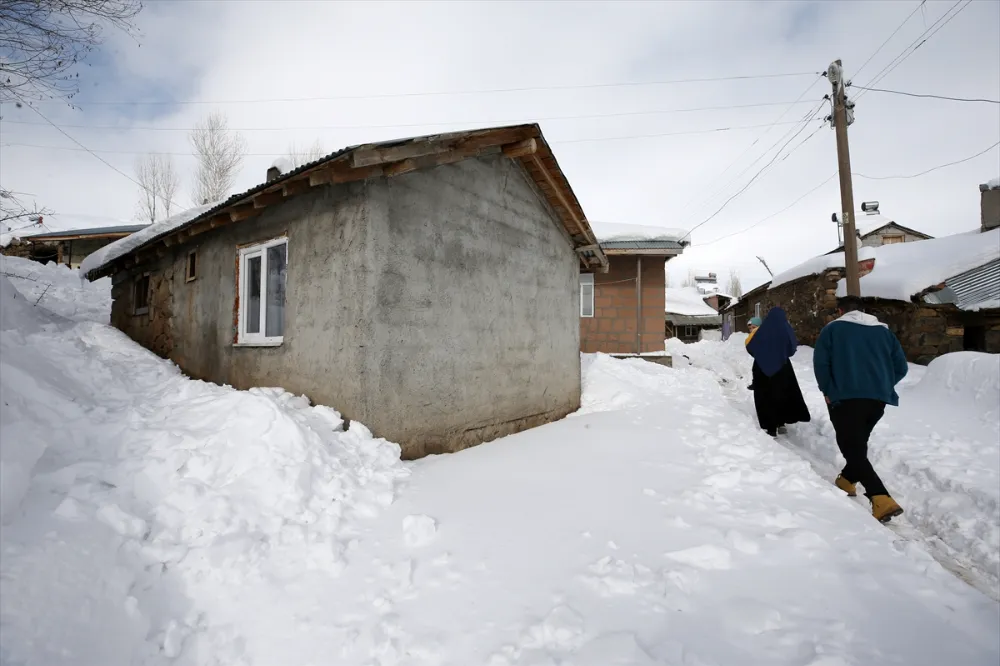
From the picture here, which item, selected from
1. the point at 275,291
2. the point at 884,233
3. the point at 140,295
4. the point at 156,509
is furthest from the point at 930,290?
the point at 140,295

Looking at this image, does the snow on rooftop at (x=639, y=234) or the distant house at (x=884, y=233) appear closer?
the snow on rooftop at (x=639, y=234)

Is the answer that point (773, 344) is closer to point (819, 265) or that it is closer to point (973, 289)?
point (973, 289)

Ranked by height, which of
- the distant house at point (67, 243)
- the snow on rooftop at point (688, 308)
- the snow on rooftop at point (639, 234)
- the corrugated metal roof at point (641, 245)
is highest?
the distant house at point (67, 243)

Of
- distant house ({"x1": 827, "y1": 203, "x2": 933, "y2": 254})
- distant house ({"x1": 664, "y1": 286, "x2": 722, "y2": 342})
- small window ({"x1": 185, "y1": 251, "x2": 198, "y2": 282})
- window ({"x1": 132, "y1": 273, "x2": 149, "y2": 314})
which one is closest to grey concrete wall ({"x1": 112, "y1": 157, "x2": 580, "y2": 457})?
small window ({"x1": 185, "y1": 251, "x2": 198, "y2": 282})

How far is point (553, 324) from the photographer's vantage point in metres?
7.79

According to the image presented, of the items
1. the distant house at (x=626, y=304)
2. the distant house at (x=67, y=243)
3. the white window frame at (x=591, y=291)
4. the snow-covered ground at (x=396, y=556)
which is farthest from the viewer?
the distant house at (x=67, y=243)

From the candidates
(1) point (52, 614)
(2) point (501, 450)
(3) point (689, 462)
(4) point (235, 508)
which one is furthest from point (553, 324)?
(1) point (52, 614)

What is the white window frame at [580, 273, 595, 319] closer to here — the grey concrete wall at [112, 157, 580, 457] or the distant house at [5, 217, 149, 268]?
the grey concrete wall at [112, 157, 580, 457]

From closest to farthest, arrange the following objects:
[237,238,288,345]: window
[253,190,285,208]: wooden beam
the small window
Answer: [253,190,285,208]: wooden beam < [237,238,288,345]: window < the small window

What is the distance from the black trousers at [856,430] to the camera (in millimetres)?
4020

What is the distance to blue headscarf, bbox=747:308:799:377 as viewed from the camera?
6393 millimetres

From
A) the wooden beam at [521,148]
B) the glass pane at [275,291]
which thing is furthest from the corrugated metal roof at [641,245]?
the glass pane at [275,291]

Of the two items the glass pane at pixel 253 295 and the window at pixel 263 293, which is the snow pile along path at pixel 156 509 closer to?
the window at pixel 263 293

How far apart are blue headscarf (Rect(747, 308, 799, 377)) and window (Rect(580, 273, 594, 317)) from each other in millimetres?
7516
